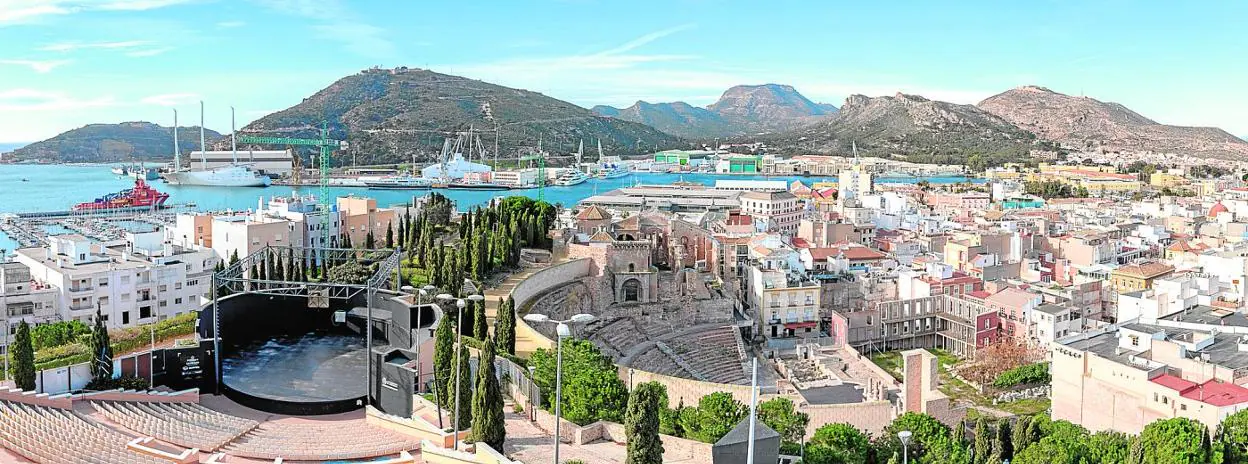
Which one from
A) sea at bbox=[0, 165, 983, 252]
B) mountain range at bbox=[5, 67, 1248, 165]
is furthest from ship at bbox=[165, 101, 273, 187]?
mountain range at bbox=[5, 67, 1248, 165]

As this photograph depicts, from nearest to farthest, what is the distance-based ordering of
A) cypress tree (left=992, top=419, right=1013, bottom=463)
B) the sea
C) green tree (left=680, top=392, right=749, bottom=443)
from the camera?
green tree (left=680, top=392, right=749, bottom=443), cypress tree (left=992, top=419, right=1013, bottom=463), the sea

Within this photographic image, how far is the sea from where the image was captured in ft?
201

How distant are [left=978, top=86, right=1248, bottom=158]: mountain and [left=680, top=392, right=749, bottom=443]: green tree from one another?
109 m

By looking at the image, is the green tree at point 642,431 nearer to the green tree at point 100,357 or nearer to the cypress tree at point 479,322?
the cypress tree at point 479,322

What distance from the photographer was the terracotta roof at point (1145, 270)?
73.8 feet

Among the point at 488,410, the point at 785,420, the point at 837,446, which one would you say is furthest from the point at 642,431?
the point at 837,446

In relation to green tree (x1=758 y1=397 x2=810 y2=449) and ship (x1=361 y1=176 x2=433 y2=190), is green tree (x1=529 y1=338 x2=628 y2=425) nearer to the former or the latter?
green tree (x1=758 y1=397 x2=810 y2=449)

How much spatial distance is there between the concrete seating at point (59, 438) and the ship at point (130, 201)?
4361cm

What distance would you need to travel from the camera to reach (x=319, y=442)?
1033 centimetres

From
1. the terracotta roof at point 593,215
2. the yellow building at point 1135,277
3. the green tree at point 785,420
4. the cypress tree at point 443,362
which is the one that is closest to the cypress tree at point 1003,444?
the green tree at point 785,420

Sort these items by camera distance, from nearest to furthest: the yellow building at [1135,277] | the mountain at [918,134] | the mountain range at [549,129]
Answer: the yellow building at [1135,277]
the mountain range at [549,129]
the mountain at [918,134]

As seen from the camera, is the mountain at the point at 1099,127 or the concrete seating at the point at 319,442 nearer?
the concrete seating at the point at 319,442

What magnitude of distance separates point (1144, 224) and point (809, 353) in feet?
60.7

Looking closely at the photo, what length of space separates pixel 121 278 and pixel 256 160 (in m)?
68.6
